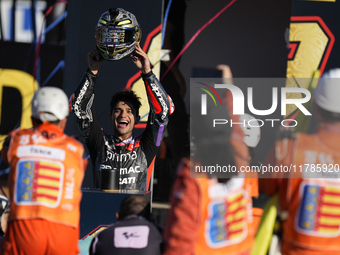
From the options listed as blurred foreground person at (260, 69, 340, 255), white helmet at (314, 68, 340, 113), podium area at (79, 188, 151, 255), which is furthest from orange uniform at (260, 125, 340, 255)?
podium area at (79, 188, 151, 255)

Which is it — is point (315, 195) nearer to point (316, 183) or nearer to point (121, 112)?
point (316, 183)

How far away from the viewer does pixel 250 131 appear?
3486 millimetres

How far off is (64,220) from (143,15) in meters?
2.97

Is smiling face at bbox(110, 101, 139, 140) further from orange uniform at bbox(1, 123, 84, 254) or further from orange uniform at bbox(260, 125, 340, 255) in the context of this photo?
orange uniform at bbox(260, 125, 340, 255)

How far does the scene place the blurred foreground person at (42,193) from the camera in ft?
7.13

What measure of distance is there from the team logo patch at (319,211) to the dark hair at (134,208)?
92 centimetres

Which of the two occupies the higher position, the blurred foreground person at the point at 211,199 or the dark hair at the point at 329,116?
the dark hair at the point at 329,116

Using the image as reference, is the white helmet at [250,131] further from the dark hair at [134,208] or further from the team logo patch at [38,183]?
the team logo patch at [38,183]

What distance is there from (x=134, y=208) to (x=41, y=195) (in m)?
0.56

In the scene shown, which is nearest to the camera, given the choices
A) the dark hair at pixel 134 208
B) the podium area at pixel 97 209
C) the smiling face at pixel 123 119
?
the dark hair at pixel 134 208

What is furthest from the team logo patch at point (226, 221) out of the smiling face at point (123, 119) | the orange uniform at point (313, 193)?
the smiling face at point (123, 119)

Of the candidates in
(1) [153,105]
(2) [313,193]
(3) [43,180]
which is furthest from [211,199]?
(1) [153,105]

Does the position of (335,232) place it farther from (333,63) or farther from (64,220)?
(333,63)

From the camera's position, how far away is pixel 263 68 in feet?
14.4
